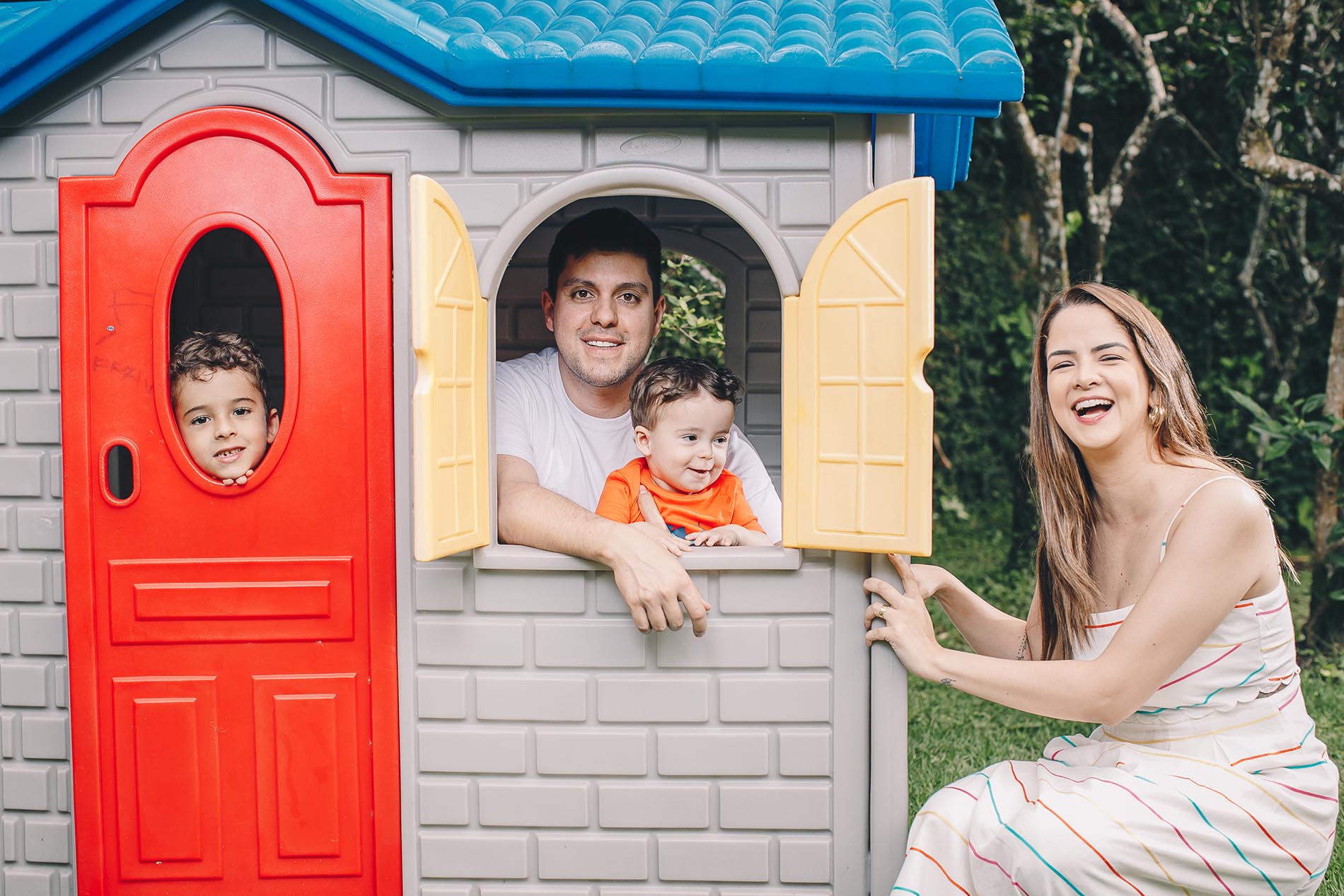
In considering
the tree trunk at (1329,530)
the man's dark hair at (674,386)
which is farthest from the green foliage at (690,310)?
the tree trunk at (1329,530)

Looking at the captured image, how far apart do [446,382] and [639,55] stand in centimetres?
100

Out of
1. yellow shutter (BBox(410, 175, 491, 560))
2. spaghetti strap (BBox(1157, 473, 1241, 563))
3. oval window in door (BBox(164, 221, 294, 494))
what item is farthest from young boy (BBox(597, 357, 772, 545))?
spaghetti strap (BBox(1157, 473, 1241, 563))

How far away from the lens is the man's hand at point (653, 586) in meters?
2.85

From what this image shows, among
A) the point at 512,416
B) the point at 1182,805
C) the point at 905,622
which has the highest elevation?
the point at 512,416

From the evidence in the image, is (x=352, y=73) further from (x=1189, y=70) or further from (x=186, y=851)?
(x=1189, y=70)

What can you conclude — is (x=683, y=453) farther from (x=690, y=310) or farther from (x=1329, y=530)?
(x=1329, y=530)

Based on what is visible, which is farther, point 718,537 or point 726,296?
point 726,296

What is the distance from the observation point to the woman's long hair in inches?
111

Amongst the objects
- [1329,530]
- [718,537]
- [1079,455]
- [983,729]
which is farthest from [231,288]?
[1329,530]

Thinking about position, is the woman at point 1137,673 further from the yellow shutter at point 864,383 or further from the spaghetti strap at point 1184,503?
the yellow shutter at point 864,383

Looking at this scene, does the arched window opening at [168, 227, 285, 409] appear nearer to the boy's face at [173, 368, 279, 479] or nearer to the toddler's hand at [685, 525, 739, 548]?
the boy's face at [173, 368, 279, 479]

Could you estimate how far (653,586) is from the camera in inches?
112

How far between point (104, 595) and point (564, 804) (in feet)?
4.74

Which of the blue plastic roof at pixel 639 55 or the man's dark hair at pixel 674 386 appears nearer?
the blue plastic roof at pixel 639 55
